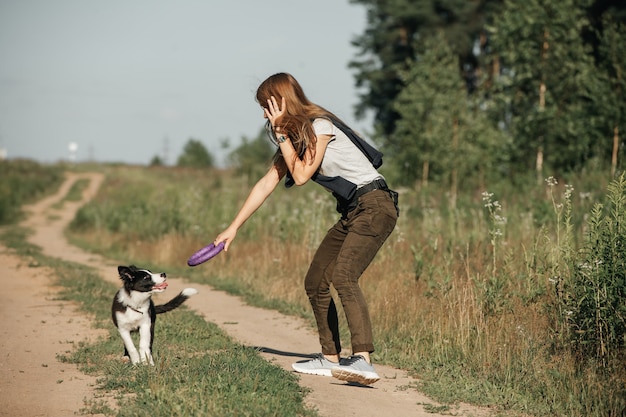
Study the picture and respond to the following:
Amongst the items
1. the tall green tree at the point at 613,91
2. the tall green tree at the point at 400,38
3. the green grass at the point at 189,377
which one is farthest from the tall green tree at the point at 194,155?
the green grass at the point at 189,377

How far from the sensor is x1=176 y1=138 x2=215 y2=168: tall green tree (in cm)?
8253

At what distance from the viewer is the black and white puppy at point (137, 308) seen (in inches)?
295

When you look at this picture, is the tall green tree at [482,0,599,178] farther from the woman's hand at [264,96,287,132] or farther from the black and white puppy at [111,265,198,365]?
the woman's hand at [264,96,287,132]

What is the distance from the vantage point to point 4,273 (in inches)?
590

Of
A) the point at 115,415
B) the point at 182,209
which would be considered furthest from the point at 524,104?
the point at 115,415

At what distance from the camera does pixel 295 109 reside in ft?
19.7

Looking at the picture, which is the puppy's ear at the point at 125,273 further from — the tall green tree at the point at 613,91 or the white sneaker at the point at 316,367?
the tall green tree at the point at 613,91

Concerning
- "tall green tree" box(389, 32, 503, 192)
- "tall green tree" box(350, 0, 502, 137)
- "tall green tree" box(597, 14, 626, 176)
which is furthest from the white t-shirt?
"tall green tree" box(350, 0, 502, 137)

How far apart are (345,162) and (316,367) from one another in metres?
1.94

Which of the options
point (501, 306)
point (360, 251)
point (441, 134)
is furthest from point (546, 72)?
point (360, 251)

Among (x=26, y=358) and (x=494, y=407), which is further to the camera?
(x=26, y=358)

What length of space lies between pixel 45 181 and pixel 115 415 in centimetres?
4941

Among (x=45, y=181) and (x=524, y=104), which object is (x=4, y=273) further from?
(x=45, y=181)

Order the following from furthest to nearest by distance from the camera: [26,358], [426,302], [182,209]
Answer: [182,209], [426,302], [26,358]
